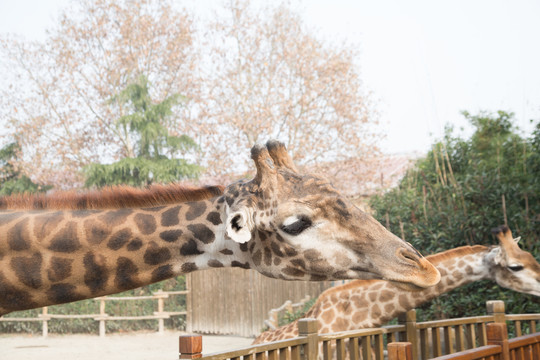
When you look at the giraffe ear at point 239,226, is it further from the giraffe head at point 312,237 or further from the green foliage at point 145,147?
the green foliage at point 145,147

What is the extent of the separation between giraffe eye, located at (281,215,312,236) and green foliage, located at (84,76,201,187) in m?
14.7

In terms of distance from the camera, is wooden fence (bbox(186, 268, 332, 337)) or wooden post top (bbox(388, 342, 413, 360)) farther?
wooden fence (bbox(186, 268, 332, 337))

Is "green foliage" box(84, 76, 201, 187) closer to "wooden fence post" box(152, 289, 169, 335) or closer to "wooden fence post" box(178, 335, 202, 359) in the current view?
"wooden fence post" box(152, 289, 169, 335)

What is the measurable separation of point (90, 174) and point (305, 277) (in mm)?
15333

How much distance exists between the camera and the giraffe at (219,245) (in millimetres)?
2301

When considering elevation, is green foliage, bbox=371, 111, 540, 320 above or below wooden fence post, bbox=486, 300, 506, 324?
above

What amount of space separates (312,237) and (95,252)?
0.93 meters

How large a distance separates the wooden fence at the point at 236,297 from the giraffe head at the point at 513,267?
857cm

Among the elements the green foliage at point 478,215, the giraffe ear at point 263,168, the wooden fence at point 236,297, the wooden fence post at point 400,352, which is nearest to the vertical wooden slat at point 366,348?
the wooden fence post at point 400,352

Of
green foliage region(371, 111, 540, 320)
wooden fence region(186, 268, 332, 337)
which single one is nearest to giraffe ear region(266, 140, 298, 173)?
green foliage region(371, 111, 540, 320)

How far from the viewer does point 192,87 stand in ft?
63.8

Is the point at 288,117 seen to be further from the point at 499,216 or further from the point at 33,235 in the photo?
the point at 33,235

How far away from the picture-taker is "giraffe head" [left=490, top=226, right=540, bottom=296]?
5.30 meters

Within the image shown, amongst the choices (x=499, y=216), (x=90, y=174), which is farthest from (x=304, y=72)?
(x=499, y=216)
